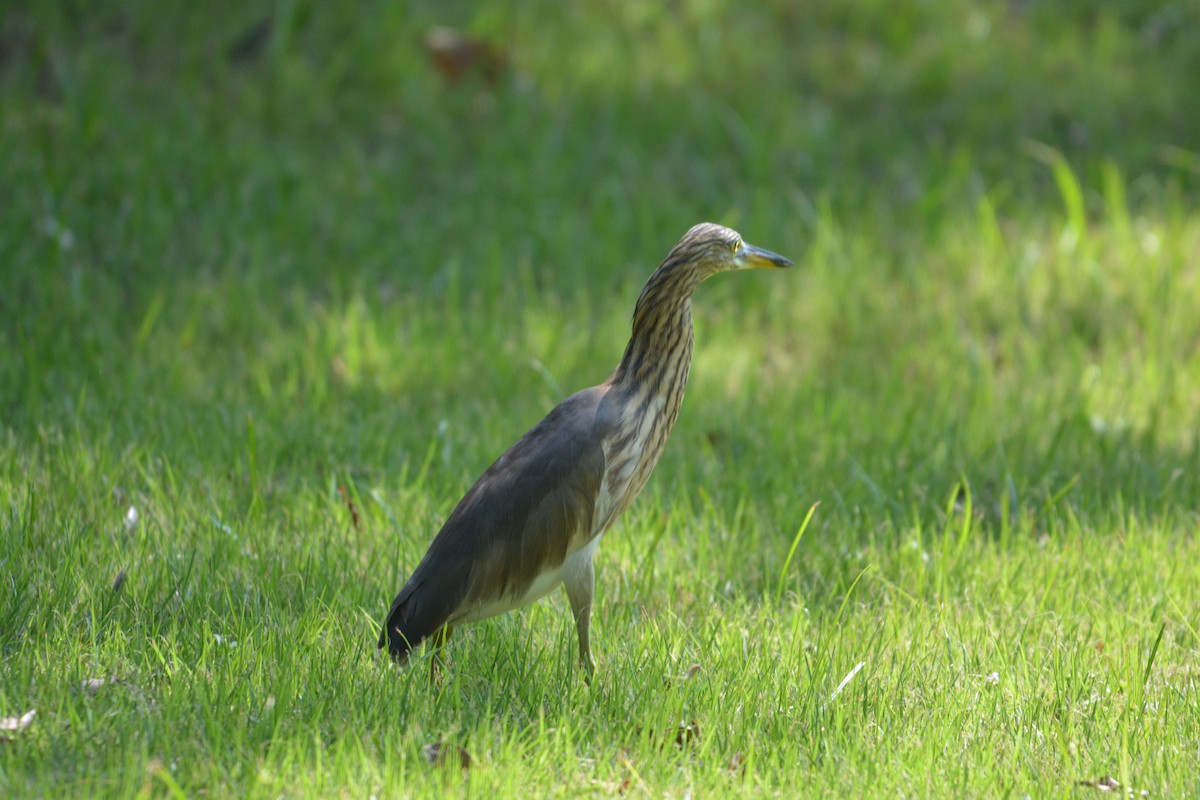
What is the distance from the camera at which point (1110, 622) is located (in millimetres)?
4359

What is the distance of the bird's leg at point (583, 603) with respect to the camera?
154 inches

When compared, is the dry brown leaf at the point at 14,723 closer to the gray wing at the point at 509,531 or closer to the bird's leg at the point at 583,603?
the gray wing at the point at 509,531

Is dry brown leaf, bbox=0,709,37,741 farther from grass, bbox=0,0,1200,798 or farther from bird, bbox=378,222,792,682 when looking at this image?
bird, bbox=378,222,792,682

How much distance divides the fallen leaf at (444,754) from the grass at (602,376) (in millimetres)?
29

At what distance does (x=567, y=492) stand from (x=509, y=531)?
0.20 metres

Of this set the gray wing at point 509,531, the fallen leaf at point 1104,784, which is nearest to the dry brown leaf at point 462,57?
the gray wing at point 509,531

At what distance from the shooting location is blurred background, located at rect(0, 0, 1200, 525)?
5770 millimetres

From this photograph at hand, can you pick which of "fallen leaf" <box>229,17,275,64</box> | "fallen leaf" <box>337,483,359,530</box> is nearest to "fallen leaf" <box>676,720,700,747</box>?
"fallen leaf" <box>337,483,359,530</box>

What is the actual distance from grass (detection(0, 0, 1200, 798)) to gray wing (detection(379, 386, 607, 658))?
201mm

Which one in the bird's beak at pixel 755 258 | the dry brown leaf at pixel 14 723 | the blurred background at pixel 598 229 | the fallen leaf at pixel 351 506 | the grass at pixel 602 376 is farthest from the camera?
the blurred background at pixel 598 229

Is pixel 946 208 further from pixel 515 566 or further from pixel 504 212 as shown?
pixel 515 566

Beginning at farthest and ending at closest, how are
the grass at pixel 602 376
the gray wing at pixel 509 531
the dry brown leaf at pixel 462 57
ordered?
the dry brown leaf at pixel 462 57 → the gray wing at pixel 509 531 → the grass at pixel 602 376

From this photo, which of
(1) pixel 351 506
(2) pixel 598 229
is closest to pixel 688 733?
(1) pixel 351 506

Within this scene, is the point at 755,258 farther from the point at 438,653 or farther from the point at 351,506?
the point at 351,506
